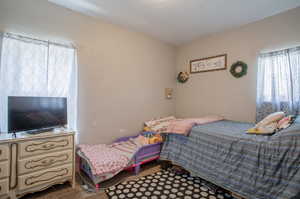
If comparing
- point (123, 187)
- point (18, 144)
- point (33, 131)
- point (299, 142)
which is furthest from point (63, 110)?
point (299, 142)

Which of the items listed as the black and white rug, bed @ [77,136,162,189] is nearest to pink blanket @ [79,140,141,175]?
bed @ [77,136,162,189]

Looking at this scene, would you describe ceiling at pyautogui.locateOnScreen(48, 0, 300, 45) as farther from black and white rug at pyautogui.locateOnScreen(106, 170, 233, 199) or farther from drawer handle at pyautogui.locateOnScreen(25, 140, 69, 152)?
black and white rug at pyautogui.locateOnScreen(106, 170, 233, 199)

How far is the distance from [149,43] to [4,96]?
2696mm

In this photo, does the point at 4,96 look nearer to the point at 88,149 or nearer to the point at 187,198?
the point at 88,149

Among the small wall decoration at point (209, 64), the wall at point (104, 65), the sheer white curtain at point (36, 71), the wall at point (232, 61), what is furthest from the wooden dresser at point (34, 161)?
the small wall decoration at point (209, 64)

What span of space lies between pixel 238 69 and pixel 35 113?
3.43m

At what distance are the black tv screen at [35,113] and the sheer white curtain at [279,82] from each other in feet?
10.6

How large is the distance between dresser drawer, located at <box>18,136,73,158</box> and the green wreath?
3.06m

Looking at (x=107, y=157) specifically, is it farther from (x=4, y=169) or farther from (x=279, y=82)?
(x=279, y=82)

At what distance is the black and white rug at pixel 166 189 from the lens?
6.07 feet

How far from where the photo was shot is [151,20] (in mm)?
2701

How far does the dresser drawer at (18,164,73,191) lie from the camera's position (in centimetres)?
165

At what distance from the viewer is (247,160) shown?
1.68 m

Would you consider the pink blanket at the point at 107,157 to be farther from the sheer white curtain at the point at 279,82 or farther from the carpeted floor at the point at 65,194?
the sheer white curtain at the point at 279,82
